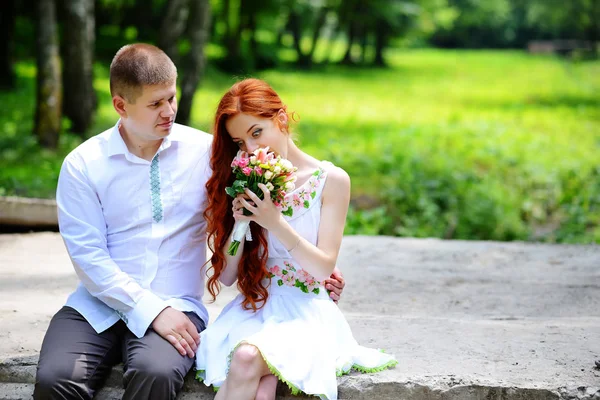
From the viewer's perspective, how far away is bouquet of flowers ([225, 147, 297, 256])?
10.5 ft

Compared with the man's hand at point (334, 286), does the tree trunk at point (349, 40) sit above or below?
below

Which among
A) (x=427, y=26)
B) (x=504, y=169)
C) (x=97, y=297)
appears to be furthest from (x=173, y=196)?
(x=427, y=26)

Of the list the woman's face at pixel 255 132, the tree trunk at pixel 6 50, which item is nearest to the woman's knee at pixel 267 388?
the woman's face at pixel 255 132

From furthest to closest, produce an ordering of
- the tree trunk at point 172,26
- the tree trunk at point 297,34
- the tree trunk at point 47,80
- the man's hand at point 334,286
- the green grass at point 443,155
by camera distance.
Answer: the tree trunk at point 297,34 < the tree trunk at point 172,26 < the tree trunk at point 47,80 < the green grass at point 443,155 < the man's hand at point 334,286

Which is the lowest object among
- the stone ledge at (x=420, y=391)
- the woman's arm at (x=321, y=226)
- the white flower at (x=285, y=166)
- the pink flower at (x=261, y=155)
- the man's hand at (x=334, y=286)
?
the stone ledge at (x=420, y=391)

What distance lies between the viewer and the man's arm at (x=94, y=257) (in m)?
3.36

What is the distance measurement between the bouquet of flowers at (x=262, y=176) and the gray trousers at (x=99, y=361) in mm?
584

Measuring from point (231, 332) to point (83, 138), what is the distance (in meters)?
7.79

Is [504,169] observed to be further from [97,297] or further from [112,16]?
[112,16]

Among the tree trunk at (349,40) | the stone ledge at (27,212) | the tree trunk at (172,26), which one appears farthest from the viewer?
the tree trunk at (349,40)

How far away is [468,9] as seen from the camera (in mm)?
53188

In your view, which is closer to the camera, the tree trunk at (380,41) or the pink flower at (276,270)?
the pink flower at (276,270)

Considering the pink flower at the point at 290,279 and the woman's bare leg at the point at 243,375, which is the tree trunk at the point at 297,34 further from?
the woman's bare leg at the point at 243,375

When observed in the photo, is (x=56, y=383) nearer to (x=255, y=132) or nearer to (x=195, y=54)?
(x=255, y=132)
